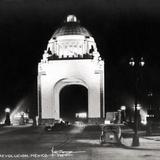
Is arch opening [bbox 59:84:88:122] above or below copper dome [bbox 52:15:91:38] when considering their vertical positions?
below

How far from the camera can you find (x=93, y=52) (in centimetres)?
7794

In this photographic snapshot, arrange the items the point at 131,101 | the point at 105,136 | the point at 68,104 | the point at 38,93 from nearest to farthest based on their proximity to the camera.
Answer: the point at 105,136 < the point at 38,93 < the point at 131,101 < the point at 68,104

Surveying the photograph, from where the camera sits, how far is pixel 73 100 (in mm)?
97938

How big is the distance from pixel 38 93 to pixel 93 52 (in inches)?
425

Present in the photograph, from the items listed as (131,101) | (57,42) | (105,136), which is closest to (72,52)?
(57,42)

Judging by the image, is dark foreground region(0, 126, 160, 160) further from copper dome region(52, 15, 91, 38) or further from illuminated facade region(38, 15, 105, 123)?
copper dome region(52, 15, 91, 38)

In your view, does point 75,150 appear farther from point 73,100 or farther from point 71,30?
point 73,100

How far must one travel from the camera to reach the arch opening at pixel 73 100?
318 ft

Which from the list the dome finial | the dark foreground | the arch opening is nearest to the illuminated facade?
the dome finial

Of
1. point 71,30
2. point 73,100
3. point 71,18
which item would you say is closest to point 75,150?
point 71,30

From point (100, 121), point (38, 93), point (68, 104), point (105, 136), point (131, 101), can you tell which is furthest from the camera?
point (68, 104)

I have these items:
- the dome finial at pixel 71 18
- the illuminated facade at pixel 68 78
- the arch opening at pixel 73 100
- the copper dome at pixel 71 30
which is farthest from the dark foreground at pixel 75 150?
the arch opening at pixel 73 100

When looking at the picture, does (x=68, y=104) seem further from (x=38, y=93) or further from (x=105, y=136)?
(x=105, y=136)

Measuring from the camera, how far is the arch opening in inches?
3819
